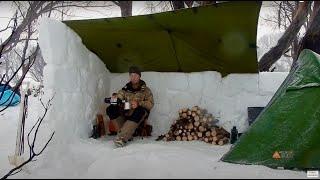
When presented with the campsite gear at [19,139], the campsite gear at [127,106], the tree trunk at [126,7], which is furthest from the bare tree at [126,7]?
the campsite gear at [19,139]

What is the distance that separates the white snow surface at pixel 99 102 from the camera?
4.77 meters

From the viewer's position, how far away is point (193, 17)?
498 centimetres

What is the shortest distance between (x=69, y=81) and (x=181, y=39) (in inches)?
72.3

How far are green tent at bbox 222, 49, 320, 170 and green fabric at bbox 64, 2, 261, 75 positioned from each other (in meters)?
1.13

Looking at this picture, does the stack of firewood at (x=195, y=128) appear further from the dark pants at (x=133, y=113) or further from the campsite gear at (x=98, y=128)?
the campsite gear at (x=98, y=128)

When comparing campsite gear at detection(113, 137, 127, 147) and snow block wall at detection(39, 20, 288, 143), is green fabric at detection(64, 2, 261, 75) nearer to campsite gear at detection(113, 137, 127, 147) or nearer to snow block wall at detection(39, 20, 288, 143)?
snow block wall at detection(39, 20, 288, 143)

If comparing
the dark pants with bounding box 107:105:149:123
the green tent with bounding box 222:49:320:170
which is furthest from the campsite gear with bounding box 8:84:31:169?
the green tent with bounding box 222:49:320:170

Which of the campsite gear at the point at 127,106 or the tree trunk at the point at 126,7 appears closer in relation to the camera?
the campsite gear at the point at 127,106

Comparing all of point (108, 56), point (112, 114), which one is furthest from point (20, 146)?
point (108, 56)

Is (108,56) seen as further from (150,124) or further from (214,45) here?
(214,45)

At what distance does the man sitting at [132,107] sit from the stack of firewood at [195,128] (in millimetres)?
540

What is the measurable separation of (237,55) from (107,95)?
2.58m

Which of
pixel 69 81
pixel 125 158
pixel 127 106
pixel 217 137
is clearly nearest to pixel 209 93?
pixel 217 137

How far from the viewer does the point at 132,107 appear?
5.97 meters
